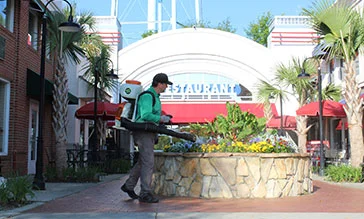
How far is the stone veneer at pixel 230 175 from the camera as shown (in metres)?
8.59

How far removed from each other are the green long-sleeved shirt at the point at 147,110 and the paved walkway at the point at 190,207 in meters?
1.38

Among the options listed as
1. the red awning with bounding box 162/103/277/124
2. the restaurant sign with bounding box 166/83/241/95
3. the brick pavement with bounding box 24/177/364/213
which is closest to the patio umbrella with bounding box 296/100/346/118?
the brick pavement with bounding box 24/177/364/213

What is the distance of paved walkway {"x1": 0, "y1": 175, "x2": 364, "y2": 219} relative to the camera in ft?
21.2

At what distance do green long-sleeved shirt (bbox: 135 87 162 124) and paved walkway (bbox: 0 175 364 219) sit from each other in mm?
1376

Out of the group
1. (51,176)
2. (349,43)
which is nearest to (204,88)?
(349,43)

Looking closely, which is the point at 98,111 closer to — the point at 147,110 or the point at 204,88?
the point at 147,110

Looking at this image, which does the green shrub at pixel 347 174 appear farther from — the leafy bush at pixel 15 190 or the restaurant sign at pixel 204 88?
the restaurant sign at pixel 204 88

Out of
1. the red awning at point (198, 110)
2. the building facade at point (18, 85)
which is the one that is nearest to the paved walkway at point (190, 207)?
the building facade at point (18, 85)

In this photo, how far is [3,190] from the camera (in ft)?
24.6

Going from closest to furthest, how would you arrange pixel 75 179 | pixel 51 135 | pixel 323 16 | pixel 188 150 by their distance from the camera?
pixel 188 150
pixel 75 179
pixel 323 16
pixel 51 135

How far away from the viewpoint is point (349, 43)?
1365 centimetres

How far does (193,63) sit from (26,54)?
16755mm

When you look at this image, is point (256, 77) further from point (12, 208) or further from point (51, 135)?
point (12, 208)

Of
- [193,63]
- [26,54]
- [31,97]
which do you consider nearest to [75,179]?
[31,97]
